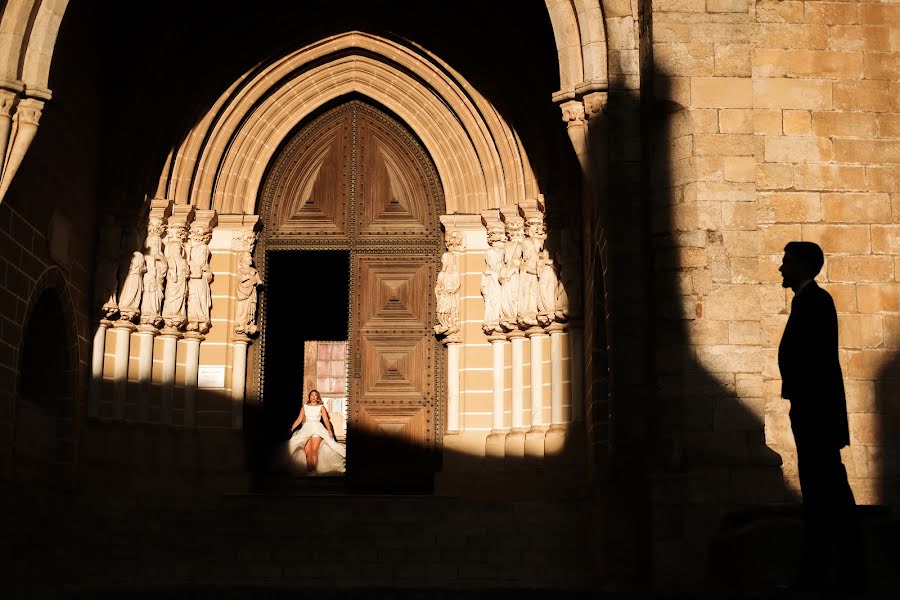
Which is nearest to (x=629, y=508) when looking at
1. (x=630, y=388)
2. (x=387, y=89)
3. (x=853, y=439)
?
Result: (x=630, y=388)

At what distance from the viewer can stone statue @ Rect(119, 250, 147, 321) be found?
12820mm

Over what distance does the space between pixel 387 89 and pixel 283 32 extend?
1.28 m

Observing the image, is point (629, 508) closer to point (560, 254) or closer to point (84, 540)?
point (560, 254)

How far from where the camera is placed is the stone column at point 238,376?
13.5 m

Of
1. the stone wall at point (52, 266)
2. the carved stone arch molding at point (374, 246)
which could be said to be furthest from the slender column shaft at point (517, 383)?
the stone wall at point (52, 266)

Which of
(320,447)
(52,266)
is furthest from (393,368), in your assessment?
(52,266)

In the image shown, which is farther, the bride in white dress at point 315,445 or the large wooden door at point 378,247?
the bride in white dress at point 315,445

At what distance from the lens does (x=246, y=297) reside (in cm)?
1363

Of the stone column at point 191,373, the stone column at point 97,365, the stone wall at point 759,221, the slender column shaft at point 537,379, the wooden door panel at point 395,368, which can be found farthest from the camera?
the wooden door panel at point 395,368

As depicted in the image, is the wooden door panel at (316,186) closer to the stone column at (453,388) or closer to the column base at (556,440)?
the stone column at (453,388)

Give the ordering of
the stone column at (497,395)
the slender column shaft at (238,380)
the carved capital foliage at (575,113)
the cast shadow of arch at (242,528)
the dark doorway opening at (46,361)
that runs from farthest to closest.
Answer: the slender column shaft at (238,380) → the stone column at (497,395) → the dark doorway opening at (46,361) → the cast shadow of arch at (242,528) → the carved capital foliage at (575,113)

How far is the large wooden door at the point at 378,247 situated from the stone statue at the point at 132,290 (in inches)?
64.0

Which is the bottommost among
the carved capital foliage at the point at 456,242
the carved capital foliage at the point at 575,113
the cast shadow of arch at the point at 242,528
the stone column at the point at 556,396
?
the cast shadow of arch at the point at 242,528

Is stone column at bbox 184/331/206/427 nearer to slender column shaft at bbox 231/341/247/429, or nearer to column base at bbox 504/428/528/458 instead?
slender column shaft at bbox 231/341/247/429
